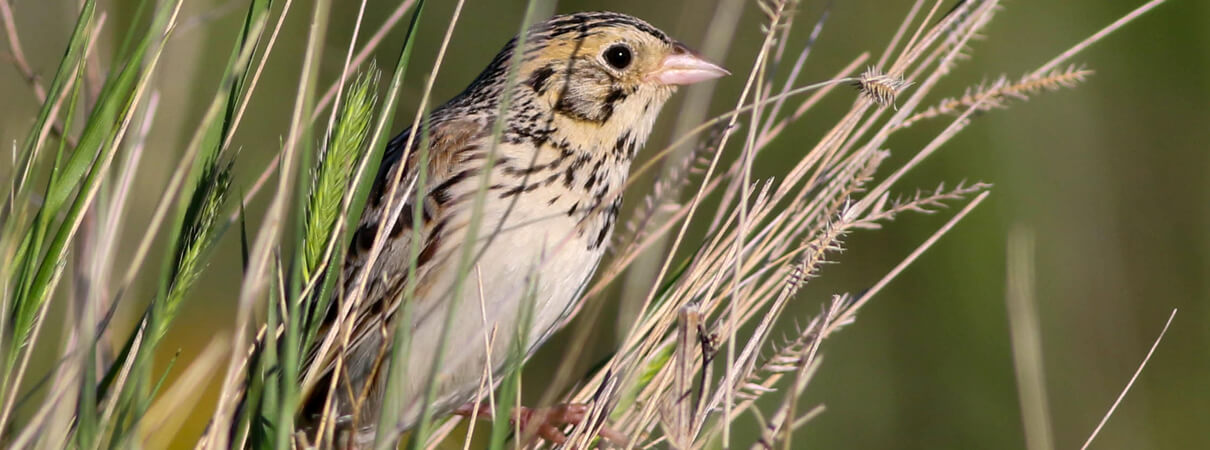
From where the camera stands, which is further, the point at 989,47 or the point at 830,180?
the point at 989,47

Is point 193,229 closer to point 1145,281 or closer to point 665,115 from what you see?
point 665,115

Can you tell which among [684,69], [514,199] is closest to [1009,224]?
[684,69]

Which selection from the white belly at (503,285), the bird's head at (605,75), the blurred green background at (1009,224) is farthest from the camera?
the blurred green background at (1009,224)

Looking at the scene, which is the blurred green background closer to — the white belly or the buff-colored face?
the buff-colored face

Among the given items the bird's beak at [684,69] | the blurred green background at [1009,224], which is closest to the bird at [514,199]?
the bird's beak at [684,69]

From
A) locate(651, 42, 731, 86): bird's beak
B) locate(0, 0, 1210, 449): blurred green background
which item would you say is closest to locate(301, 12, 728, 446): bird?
locate(651, 42, 731, 86): bird's beak

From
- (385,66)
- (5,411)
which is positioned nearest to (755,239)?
(5,411)

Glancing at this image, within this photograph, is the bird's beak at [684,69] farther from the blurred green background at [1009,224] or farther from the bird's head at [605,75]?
the blurred green background at [1009,224]
